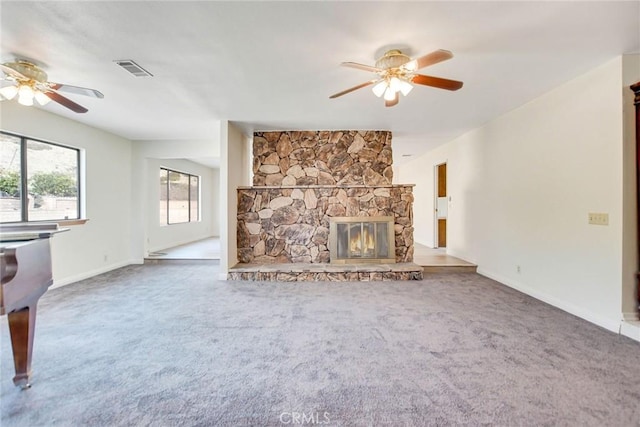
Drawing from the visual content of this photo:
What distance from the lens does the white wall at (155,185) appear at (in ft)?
18.7

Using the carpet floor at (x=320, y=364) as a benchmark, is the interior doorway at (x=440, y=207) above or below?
above

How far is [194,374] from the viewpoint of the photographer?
1954 mm

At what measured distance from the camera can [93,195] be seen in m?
4.80

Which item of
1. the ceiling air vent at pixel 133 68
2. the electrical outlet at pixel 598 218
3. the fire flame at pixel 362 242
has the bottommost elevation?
the fire flame at pixel 362 242

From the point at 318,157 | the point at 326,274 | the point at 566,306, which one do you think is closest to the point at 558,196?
the point at 566,306

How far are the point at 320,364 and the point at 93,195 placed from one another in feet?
16.5

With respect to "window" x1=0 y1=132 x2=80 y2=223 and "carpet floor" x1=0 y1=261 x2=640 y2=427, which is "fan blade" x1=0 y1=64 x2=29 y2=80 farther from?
"carpet floor" x1=0 y1=261 x2=640 y2=427

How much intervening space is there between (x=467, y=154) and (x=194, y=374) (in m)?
5.48

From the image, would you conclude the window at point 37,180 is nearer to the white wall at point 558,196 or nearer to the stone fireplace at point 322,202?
the stone fireplace at point 322,202

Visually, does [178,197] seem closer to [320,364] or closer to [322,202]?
[322,202]

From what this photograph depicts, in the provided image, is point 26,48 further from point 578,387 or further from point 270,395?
point 578,387

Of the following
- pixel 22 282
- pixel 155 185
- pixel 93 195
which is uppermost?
pixel 155 185

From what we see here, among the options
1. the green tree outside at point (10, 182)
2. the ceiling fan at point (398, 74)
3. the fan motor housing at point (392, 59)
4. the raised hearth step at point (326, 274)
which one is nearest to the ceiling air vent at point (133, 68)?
the ceiling fan at point (398, 74)

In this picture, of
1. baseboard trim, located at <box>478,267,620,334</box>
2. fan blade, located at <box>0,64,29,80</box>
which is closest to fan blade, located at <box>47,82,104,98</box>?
fan blade, located at <box>0,64,29,80</box>
